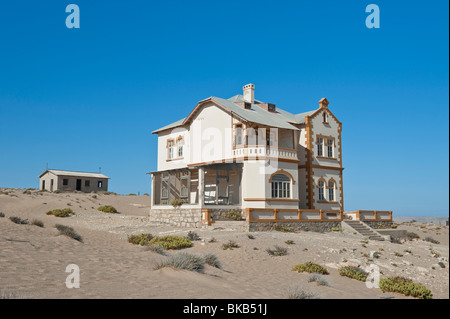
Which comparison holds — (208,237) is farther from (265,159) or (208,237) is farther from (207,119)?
(207,119)

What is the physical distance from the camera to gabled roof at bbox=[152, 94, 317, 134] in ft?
92.8

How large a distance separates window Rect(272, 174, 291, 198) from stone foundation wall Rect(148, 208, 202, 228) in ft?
19.1

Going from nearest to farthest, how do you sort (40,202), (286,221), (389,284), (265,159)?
(389,284), (286,221), (265,159), (40,202)

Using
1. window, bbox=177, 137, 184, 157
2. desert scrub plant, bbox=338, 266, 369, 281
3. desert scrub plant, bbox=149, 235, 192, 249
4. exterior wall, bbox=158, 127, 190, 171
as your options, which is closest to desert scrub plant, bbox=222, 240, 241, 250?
desert scrub plant, bbox=149, 235, 192, 249

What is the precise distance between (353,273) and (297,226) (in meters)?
10.1

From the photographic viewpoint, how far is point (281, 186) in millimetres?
28062

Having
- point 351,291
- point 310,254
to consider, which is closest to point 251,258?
point 310,254

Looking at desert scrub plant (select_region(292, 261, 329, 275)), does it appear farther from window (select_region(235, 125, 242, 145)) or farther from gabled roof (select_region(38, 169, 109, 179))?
gabled roof (select_region(38, 169, 109, 179))

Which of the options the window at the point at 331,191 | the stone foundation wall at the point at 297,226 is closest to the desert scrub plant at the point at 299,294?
the stone foundation wall at the point at 297,226

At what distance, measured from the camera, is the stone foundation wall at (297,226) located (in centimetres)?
2372

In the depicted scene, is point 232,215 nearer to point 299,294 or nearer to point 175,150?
point 175,150

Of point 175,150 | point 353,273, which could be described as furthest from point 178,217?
point 353,273

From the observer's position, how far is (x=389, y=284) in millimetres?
14430
